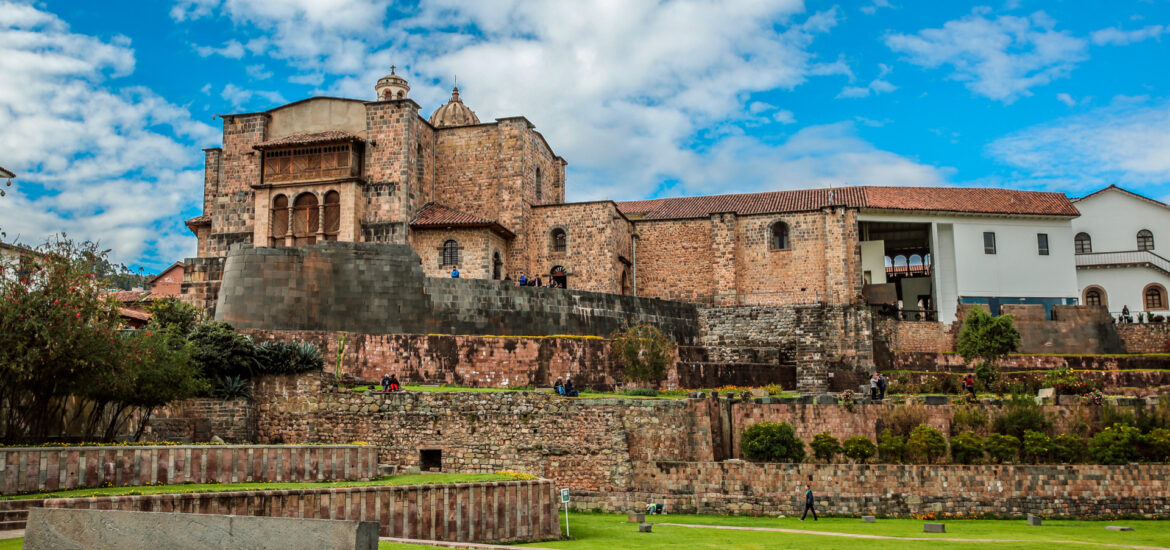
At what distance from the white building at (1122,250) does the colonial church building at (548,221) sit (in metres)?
4.35

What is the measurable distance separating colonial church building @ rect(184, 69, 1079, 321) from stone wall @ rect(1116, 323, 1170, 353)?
3773mm

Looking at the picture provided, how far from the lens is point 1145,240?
47219mm

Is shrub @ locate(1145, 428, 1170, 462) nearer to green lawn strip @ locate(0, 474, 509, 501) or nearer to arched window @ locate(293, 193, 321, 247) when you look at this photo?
green lawn strip @ locate(0, 474, 509, 501)

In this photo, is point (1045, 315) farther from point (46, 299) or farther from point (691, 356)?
point (46, 299)

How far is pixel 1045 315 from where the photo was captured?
3912cm

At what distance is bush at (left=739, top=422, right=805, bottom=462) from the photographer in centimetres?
2291

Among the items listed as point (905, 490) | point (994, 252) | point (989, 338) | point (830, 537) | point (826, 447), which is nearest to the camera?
point (830, 537)

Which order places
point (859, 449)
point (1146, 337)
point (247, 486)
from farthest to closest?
point (1146, 337), point (859, 449), point (247, 486)

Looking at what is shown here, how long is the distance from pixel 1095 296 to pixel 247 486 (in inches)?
1697

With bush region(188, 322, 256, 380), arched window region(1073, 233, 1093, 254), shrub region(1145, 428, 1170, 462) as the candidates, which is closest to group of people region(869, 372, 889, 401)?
shrub region(1145, 428, 1170, 462)

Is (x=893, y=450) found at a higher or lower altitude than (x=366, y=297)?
lower

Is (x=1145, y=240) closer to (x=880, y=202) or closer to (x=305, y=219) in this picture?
(x=880, y=202)

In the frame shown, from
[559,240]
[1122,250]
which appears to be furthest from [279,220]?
[1122,250]

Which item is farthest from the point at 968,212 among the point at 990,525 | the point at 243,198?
the point at 243,198
